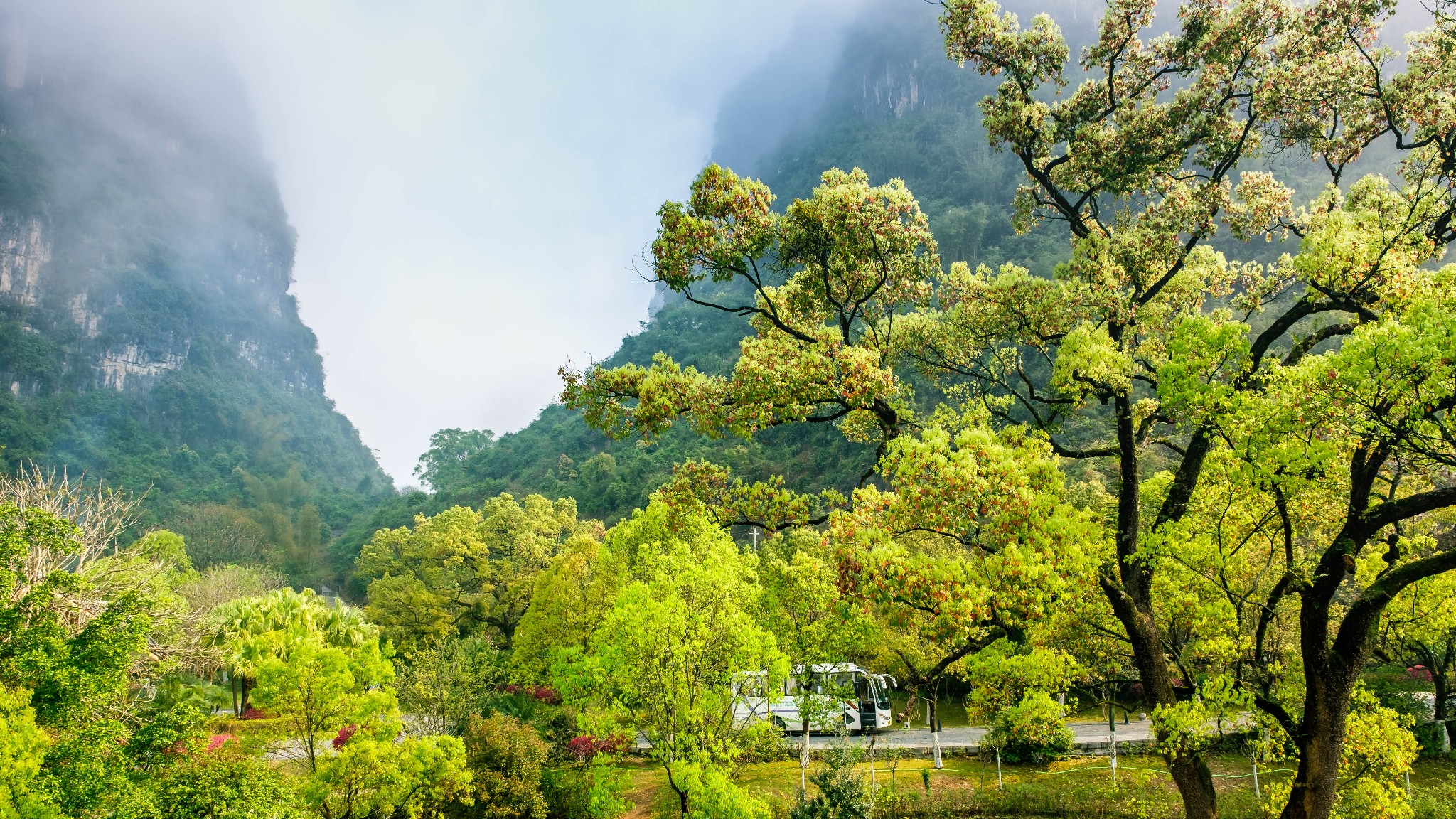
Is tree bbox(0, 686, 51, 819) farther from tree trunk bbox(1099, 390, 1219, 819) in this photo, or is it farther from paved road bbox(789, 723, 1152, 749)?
paved road bbox(789, 723, 1152, 749)

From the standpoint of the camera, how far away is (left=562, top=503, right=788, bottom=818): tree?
11250 mm

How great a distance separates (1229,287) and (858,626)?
678cm

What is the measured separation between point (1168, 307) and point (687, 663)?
8647mm

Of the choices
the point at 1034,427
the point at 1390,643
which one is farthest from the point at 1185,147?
the point at 1390,643

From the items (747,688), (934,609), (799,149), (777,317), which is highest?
(799,149)

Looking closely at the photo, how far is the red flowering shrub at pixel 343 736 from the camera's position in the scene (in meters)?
11.7

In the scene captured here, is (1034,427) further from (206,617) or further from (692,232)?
(206,617)

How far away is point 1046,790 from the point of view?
1357 centimetres

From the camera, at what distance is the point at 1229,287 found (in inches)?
307

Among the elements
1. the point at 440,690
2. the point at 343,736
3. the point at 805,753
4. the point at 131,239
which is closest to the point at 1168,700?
the point at 805,753

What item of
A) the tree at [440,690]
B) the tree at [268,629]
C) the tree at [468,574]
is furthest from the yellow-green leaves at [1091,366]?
the tree at [468,574]

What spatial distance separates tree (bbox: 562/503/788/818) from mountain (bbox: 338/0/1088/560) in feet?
12.1

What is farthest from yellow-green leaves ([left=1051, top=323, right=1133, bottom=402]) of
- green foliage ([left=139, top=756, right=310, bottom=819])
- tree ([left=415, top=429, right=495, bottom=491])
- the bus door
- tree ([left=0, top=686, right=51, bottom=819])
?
tree ([left=415, top=429, right=495, bottom=491])

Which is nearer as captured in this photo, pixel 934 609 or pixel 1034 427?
pixel 934 609
